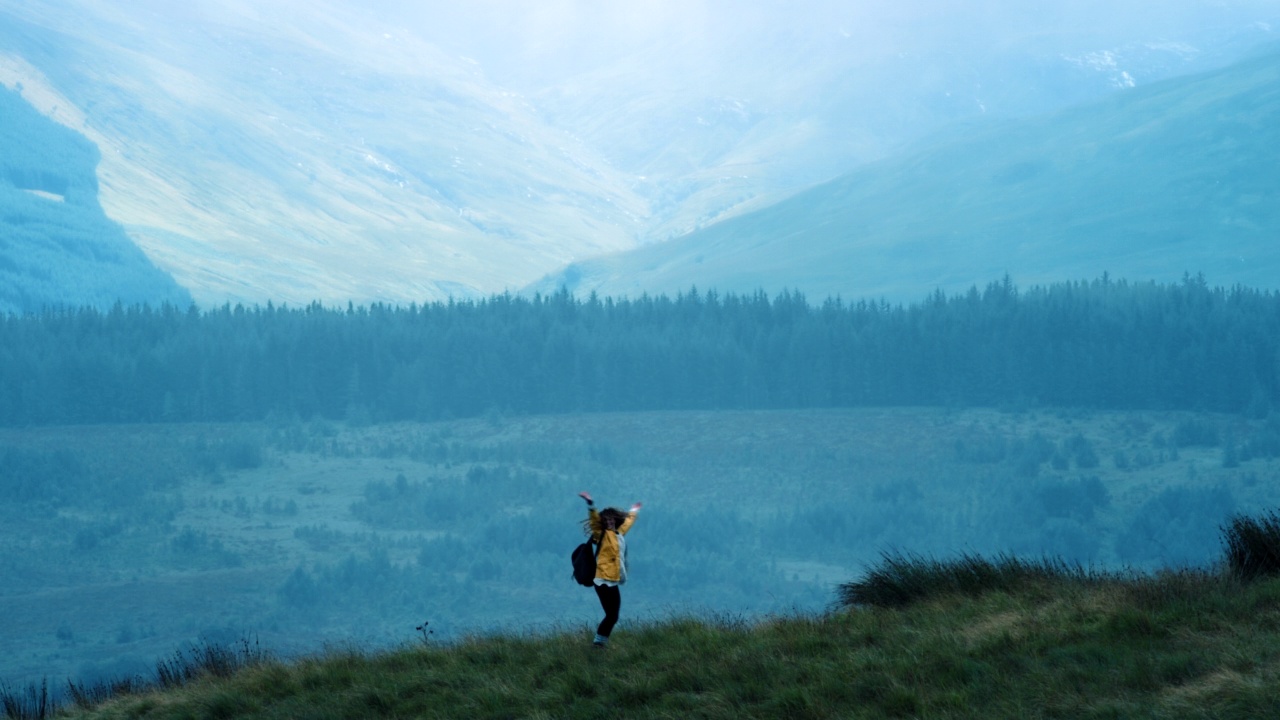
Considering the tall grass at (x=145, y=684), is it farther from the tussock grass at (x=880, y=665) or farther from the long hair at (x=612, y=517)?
the long hair at (x=612, y=517)

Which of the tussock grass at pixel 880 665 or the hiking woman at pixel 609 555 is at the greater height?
the hiking woman at pixel 609 555

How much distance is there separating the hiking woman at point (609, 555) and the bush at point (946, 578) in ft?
18.6

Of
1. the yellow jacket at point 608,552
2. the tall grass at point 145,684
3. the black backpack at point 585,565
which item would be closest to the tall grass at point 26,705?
the tall grass at point 145,684

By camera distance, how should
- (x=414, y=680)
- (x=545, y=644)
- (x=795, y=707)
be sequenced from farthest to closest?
(x=545, y=644) < (x=414, y=680) < (x=795, y=707)

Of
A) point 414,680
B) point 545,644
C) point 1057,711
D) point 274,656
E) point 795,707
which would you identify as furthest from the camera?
point 274,656

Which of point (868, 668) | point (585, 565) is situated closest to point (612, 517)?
point (585, 565)

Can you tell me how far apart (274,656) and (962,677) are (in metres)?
13.5

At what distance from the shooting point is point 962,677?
62.8ft

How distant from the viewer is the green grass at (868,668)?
18.0 metres

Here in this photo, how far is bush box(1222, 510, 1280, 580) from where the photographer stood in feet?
77.3

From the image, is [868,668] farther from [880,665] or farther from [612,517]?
[612,517]

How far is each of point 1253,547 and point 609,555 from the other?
10.9m

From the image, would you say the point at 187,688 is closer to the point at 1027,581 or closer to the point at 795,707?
the point at 795,707

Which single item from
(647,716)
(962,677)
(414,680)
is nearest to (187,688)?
(414,680)
